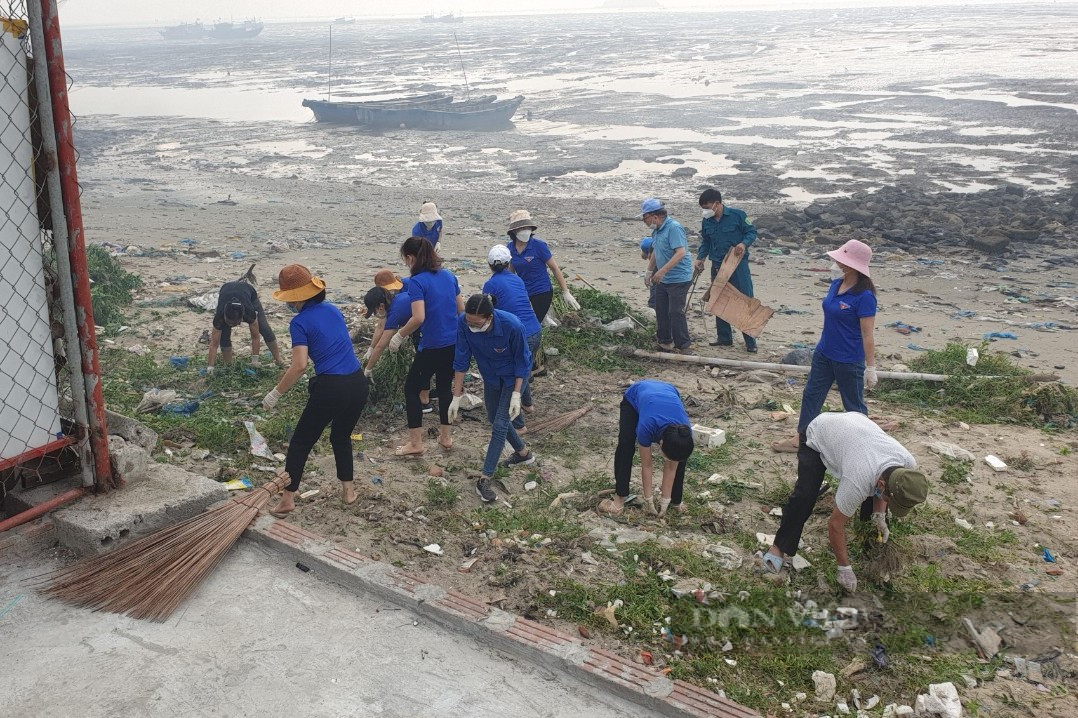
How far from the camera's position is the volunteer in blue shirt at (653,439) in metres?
4.84

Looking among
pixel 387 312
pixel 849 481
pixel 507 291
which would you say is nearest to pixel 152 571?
pixel 387 312

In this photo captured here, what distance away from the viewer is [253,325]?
741cm

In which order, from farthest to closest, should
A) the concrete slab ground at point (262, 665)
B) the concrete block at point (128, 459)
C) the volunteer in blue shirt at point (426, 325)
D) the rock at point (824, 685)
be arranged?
1. the volunteer in blue shirt at point (426, 325)
2. the concrete block at point (128, 459)
3. the rock at point (824, 685)
4. the concrete slab ground at point (262, 665)

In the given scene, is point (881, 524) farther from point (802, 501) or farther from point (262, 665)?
point (262, 665)

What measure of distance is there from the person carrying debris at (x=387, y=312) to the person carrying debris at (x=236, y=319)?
1.09m

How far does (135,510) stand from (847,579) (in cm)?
A: 347

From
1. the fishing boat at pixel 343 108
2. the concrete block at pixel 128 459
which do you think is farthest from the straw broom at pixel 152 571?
the fishing boat at pixel 343 108

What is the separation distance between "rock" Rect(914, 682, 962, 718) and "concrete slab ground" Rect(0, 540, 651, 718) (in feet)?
3.86

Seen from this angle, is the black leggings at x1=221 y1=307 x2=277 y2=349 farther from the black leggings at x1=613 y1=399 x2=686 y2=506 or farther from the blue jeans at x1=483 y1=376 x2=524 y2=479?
the black leggings at x1=613 y1=399 x2=686 y2=506

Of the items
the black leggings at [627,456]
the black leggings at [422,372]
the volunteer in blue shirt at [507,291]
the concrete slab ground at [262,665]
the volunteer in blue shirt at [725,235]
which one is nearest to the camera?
the concrete slab ground at [262,665]

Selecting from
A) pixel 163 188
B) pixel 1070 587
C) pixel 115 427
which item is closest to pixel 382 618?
pixel 115 427

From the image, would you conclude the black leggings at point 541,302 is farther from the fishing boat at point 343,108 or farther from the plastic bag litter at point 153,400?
the fishing boat at point 343,108

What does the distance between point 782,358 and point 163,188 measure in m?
15.8

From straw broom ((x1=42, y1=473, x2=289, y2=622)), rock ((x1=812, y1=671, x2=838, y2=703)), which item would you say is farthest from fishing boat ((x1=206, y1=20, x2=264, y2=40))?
rock ((x1=812, y1=671, x2=838, y2=703))
